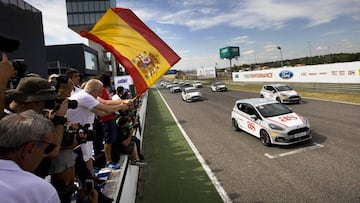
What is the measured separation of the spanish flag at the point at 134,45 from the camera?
15.4ft

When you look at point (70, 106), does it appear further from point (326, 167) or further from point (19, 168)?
point (326, 167)

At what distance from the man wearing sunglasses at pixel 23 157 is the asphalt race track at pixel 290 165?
14.8 ft

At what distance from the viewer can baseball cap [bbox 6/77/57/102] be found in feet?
9.19

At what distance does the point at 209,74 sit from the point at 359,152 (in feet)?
263

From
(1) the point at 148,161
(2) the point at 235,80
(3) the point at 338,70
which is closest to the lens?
(1) the point at 148,161

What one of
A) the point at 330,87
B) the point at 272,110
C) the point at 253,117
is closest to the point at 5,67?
the point at 253,117

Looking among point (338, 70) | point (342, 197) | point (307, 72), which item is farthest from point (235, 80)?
point (342, 197)

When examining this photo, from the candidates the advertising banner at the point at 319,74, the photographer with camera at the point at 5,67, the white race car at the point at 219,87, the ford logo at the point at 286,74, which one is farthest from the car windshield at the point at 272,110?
the white race car at the point at 219,87

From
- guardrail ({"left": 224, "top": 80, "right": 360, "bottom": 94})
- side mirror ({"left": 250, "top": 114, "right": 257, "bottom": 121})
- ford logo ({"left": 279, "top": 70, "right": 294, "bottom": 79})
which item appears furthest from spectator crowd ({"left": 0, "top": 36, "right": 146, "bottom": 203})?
ford logo ({"left": 279, "top": 70, "right": 294, "bottom": 79})

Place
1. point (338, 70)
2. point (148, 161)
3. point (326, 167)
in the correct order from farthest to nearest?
point (338, 70) → point (148, 161) → point (326, 167)

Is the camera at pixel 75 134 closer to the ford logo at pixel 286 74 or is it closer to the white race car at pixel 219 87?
the ford logo at pixel 286 74

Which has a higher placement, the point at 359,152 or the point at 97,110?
the point at 97,110

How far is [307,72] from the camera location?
96.7 feet

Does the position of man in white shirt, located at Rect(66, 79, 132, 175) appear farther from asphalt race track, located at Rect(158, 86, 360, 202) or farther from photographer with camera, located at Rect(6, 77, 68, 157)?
asphalt race track, located at Rect(158, 86, 360, 202)
